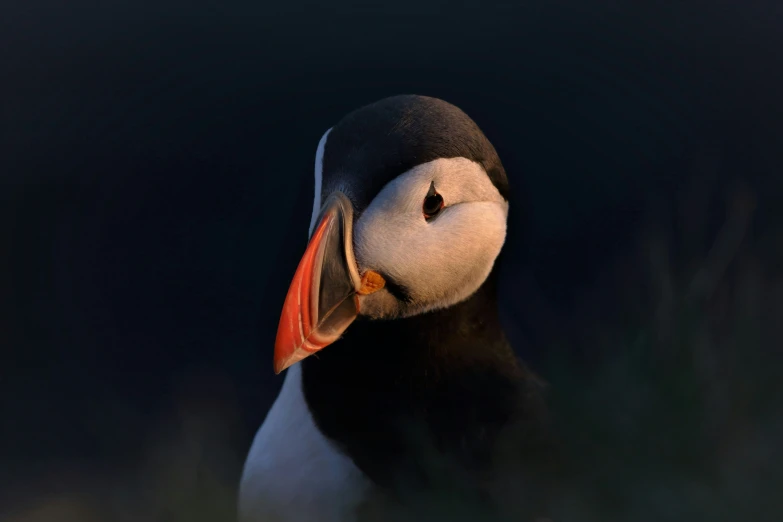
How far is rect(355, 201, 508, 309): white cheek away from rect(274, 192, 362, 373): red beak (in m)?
0.05

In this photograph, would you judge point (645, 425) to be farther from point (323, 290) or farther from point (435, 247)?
point (435, 247)

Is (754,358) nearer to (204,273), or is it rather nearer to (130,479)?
(130,479)

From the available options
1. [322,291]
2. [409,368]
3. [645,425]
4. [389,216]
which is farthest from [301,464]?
[645,425]

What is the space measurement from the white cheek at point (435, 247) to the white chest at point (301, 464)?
1.50 feet

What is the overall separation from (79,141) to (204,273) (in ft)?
1.97

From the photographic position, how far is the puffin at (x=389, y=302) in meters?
1.76

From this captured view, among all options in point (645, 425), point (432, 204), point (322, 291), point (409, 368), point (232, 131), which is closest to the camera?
point (645, 425)

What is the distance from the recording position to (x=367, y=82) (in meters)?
2.96

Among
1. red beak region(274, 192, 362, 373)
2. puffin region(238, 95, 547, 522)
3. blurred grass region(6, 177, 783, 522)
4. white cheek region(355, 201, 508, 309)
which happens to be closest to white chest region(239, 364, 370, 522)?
puffin region(238, 95, 547, 522)

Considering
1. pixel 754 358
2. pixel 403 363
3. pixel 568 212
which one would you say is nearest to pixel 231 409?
pixel 754 358

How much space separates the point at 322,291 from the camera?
1.75 metres

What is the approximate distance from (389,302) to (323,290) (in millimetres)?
274

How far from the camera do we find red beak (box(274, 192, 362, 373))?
1707mm

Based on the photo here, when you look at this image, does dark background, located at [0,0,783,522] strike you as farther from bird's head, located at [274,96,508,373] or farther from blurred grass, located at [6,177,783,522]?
blurred grass, located at [6,177,783,522]
